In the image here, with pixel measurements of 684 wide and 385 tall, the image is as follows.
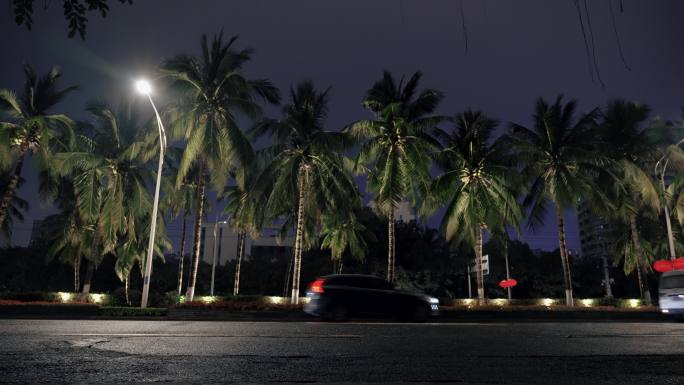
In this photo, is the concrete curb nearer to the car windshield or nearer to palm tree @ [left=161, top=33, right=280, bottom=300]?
the car windshield

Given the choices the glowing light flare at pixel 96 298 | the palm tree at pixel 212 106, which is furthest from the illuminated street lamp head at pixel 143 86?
the glowing light flare at pixel 96 298

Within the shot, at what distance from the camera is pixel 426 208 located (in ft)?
80.7

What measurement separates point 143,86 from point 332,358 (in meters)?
15.0

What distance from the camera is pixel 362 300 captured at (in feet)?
45.5

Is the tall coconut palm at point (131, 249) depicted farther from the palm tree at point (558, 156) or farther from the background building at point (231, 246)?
the background building at point (231, 246)

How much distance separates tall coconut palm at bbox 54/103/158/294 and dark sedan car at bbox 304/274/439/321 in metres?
12.4

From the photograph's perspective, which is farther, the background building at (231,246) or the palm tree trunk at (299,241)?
the background building at (231,246)

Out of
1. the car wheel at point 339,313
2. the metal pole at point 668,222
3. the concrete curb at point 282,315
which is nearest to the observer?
the car wheel at point 339,313

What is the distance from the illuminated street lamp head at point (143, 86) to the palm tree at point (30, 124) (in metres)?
7.13

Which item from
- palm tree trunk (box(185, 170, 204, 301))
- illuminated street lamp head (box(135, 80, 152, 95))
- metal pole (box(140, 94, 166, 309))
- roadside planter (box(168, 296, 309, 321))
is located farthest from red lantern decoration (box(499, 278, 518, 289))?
illuminated street lamp head (box(135, 80, 152, 95))

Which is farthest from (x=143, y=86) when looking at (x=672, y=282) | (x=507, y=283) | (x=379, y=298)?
(x=507, y=283)

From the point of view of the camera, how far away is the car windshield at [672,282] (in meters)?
15.3

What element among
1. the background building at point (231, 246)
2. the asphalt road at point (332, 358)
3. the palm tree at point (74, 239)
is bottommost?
the asphalt road at point (332, 358)

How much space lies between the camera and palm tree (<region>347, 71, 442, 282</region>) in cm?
2122
